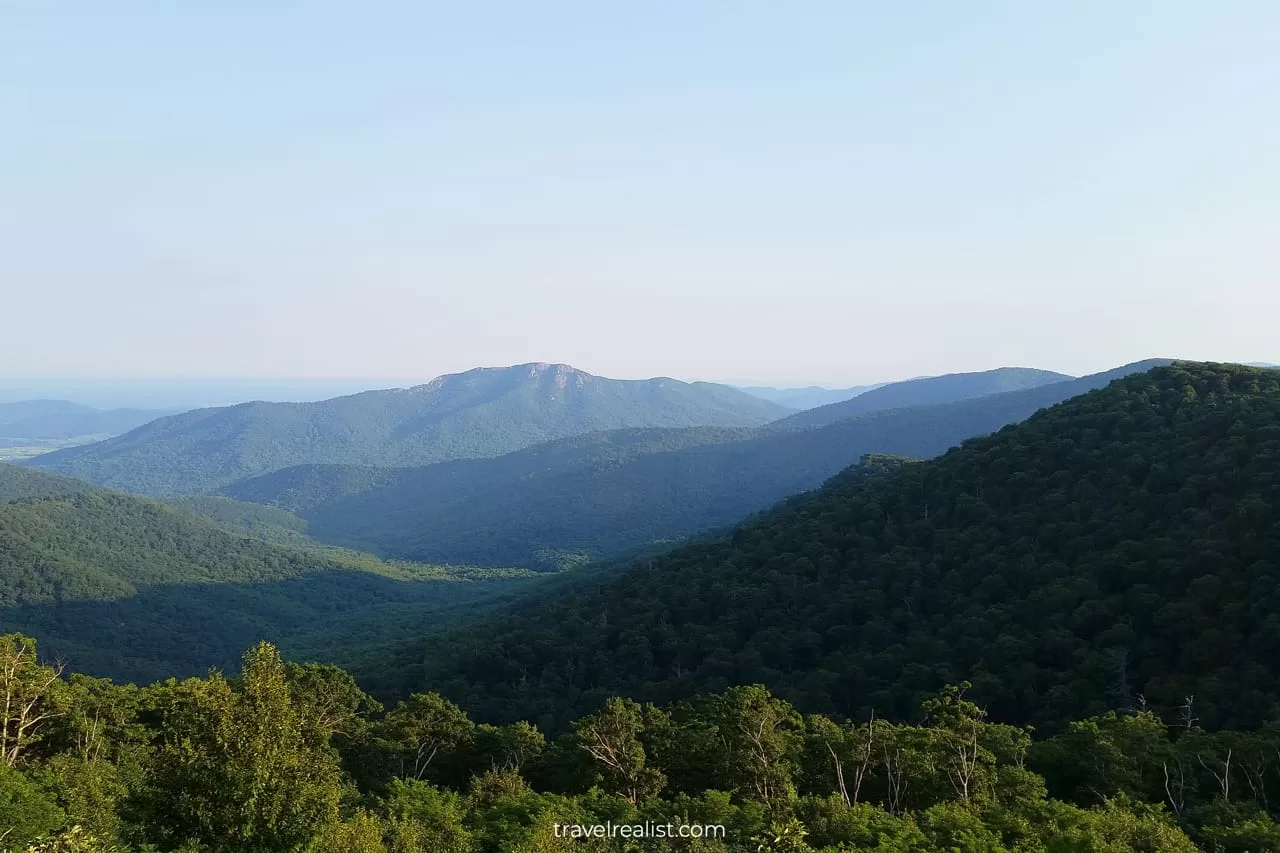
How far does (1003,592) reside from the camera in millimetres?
63938

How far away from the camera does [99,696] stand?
48.2m

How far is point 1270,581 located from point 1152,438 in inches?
1011

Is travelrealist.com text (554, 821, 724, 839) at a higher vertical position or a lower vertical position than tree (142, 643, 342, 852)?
lower

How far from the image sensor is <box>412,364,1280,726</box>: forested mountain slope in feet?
168

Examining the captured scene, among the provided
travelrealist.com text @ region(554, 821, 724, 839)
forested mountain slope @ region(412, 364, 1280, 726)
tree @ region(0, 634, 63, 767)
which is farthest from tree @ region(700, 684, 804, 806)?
tree @ region(0, 634, 63, 767)

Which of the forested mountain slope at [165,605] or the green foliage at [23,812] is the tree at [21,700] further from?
the forested mountain slope at [165,605]

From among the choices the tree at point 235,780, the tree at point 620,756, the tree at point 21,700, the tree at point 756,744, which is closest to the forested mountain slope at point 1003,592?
the tree at point 756,744

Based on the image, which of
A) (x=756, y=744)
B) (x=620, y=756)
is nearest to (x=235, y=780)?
(x=620, y=756)

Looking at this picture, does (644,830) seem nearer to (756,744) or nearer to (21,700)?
(756,744)

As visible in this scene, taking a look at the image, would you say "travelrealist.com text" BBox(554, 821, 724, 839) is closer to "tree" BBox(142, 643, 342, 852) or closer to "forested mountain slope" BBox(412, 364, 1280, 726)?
"tree" BBox(142, 643, 342, 852)

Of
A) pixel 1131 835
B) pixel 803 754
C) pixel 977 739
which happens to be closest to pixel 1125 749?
pixel 977 739

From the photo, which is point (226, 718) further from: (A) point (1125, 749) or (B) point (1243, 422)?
(B) point (1243, 422)

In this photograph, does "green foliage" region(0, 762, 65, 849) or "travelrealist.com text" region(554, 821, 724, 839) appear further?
"travelrealist.com text" region(554, 821, 724, 839)

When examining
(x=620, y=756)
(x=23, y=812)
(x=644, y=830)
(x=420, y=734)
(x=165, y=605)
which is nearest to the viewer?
(x=23, y=812)
